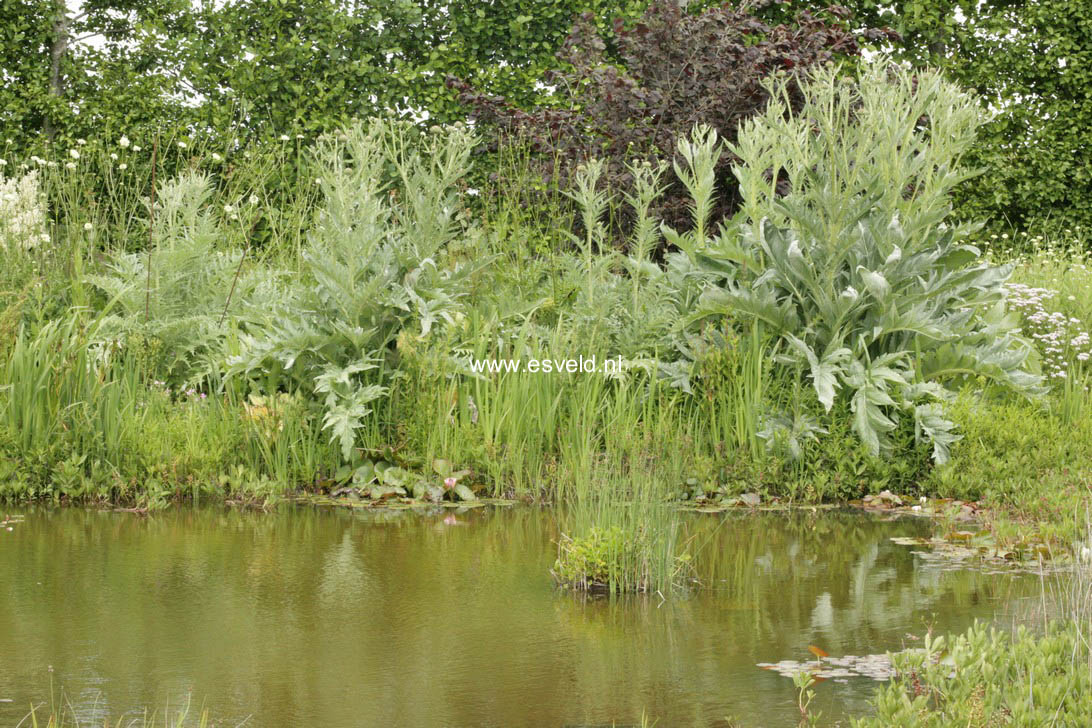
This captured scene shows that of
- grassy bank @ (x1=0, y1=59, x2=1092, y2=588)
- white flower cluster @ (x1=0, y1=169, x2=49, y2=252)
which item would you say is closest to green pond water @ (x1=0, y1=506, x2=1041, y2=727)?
grassy bank @ (x1=0, y1=59, x2=1092, y2=588)

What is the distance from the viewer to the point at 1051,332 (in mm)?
8750

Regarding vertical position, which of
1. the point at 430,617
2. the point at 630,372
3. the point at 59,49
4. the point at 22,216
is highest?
the point at 59,49

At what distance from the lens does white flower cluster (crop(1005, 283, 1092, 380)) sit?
8.27 metres

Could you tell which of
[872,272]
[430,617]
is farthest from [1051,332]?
[430,617]

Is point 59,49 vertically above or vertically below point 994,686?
above

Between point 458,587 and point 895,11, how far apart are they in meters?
10.8

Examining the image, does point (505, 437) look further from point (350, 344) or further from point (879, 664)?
point (879, 664)

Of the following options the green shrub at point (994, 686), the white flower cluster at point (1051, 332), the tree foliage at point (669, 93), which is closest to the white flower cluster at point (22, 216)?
the tree foliage at point (669, 93)

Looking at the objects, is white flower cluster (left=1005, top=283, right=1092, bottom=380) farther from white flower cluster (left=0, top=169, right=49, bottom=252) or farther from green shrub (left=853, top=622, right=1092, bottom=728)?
white flower cluster (left=0, top=169, right=49, bottom=252)

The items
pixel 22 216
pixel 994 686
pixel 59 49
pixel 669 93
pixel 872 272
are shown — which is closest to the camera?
pixel 994 686

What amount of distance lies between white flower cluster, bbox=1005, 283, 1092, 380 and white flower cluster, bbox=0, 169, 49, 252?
670 centimetres

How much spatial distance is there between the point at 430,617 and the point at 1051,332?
6064 millimetres

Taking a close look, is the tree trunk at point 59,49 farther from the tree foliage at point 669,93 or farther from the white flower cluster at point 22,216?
the tree foliage at point 669,93

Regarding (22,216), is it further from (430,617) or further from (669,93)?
(430,617)
